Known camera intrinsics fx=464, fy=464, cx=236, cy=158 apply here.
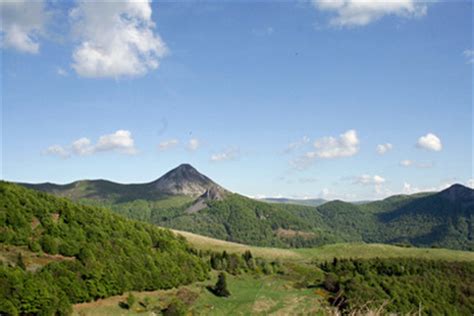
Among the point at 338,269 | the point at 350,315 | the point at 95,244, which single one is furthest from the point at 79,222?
the point at 350,315

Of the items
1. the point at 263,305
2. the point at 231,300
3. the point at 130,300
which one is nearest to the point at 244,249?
the point at 231,300

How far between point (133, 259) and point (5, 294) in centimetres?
3390

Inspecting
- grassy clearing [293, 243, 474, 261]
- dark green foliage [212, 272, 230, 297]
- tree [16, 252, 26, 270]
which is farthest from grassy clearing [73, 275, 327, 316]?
grassy clearing [293, 243, 474, 261]

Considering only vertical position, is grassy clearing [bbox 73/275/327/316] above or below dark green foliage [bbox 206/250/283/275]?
below

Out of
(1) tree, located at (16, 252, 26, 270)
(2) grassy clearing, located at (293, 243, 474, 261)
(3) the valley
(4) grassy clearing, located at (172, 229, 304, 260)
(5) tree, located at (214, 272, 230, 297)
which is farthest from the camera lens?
(2) grassy clearing, located at (293, 243, 474, 261)

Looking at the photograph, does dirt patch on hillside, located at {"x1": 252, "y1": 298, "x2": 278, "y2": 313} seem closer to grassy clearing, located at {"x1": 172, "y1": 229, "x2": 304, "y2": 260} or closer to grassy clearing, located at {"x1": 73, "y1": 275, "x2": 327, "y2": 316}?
grassy clearing, located at {"x1": 73, "y1": 275, "x2": 327, "y2": 316}

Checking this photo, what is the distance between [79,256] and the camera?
83125mm

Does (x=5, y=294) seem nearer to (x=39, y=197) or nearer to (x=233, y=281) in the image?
(x=39, y=197)

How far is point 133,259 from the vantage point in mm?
92812

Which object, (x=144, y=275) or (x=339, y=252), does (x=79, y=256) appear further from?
(x=339, y=252)

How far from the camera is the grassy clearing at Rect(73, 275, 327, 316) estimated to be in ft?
240

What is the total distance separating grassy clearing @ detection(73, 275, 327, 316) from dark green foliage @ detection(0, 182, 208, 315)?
84.3 inches

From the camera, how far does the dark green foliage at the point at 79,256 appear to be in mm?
63469

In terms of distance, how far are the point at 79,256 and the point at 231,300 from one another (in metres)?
29.9
